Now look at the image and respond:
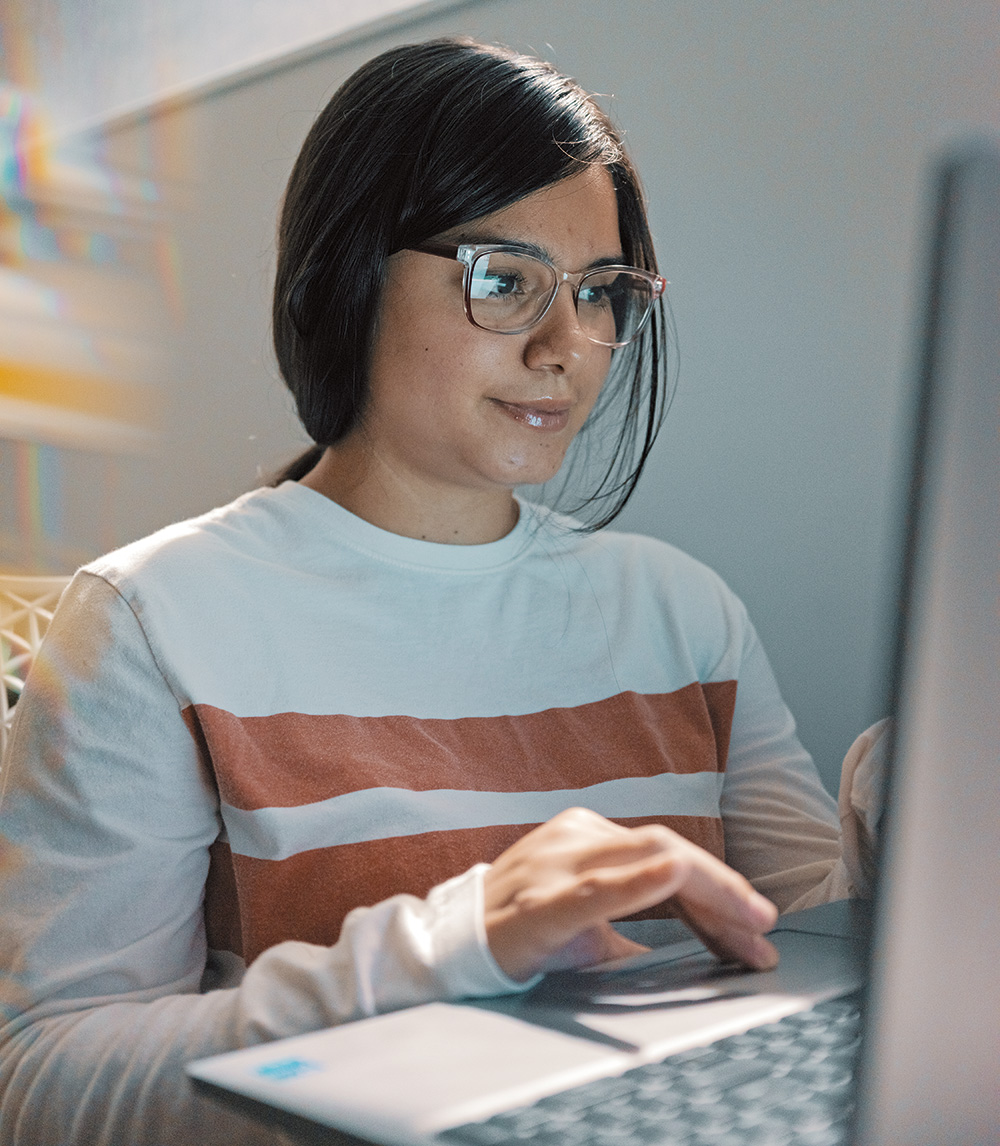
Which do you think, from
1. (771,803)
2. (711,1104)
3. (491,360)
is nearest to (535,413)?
(491,360)

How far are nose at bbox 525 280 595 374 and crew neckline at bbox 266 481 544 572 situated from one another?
19 cm

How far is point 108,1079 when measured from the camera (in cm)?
66

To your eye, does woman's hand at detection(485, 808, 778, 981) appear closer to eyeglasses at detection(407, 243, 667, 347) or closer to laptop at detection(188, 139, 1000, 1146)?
laptop at detection(188, 139, 1000, 1146)

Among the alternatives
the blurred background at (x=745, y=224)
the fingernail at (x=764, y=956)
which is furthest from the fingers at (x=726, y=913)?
the blurred background at (x=745, y=224)

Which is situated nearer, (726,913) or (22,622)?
(726,913)

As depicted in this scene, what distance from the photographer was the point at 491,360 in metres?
0.94

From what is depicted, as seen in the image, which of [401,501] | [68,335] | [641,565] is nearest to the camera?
[401,501]

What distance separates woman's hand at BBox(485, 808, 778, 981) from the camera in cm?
54

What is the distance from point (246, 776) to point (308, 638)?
137 mm

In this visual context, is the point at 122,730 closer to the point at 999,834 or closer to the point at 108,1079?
the point at 108,1079

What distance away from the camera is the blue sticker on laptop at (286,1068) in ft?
1.35

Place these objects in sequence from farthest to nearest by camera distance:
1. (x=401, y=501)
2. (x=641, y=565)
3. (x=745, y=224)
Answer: (x=745, y=224)
(x=641, y=565)
(x=401, y=501)

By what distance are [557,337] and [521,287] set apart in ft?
0.17

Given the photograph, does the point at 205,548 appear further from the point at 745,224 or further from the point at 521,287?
the point at 745,224
